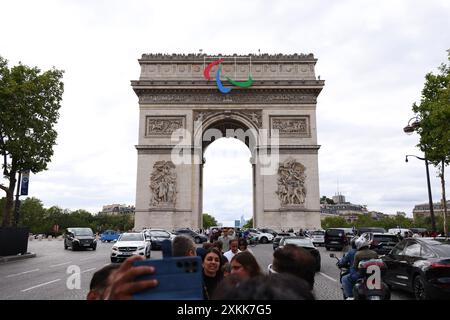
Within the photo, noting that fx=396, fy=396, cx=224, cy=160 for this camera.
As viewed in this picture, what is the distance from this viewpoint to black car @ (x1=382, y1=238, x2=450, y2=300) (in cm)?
720

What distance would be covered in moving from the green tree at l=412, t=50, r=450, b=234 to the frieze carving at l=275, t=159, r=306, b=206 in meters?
11.4

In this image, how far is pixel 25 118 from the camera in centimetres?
2088

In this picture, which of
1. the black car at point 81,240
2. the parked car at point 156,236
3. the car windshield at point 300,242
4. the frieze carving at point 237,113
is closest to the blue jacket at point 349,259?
the car windshield at point 300,242

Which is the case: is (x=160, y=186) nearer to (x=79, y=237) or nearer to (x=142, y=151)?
(x=142, y=151)

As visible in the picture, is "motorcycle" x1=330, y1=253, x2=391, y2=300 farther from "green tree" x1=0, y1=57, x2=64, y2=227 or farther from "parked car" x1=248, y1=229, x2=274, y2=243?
"parked car" x1=248, y1=229, x2=274, y2=243

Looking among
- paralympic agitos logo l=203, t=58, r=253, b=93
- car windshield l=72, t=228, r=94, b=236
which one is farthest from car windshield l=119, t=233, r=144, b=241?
paralympic agitos logo l=203, t=58, r=253, b=93

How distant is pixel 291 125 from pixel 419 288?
30.3m

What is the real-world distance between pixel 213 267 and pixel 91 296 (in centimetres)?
186

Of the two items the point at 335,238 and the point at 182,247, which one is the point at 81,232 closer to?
the point at 335,238

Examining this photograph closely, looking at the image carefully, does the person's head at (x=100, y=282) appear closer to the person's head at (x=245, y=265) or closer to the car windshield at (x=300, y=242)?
the person's head at (x=245, y=265)

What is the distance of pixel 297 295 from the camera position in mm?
1581

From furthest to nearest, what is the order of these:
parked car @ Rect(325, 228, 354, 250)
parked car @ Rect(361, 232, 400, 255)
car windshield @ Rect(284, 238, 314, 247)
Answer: parked car @ Rect(325, 228, 354, 250) < parked car @ Rect(361, 232, 400, 255) < car windshield @ Rect(284, 238, 314, 247)

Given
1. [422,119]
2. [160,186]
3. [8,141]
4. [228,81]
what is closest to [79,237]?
[8,141]

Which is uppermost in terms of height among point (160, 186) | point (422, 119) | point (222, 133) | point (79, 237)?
point (222, 133)
